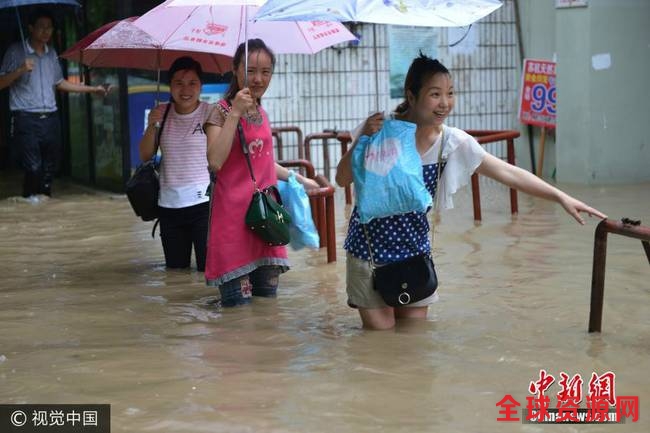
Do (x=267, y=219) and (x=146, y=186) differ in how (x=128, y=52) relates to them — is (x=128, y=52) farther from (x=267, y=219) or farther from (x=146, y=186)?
(x=267, y=219)

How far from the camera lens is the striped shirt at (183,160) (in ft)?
25.5

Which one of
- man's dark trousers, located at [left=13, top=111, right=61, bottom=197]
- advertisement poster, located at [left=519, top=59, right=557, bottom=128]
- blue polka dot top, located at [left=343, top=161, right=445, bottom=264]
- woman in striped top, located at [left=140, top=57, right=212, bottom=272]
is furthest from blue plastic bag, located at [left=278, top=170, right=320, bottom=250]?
advertisement poster, located at [left=519, top=59, right=557, bottom=128]

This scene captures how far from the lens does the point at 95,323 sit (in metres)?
6.48

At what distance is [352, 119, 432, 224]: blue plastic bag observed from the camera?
5.69m

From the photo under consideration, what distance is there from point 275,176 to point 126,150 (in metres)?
5.82

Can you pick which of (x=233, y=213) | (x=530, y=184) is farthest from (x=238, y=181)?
(x=530, y=184)

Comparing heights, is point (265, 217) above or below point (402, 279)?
above

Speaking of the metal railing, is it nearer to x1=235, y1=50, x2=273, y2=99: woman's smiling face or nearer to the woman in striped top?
x1=235, y1=50, x2=273, y2=99: woman's smiling face

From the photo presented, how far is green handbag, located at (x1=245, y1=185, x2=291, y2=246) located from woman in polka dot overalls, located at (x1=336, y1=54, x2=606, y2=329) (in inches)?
27.4

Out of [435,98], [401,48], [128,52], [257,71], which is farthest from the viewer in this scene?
[401,48]

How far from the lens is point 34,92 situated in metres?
12.2

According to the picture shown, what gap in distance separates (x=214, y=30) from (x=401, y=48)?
639 cm

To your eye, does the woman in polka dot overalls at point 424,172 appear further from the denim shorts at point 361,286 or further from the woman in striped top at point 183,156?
the woman in striped top at point 183,156

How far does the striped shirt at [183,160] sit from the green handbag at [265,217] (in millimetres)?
1246
